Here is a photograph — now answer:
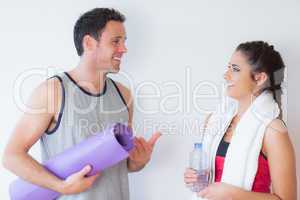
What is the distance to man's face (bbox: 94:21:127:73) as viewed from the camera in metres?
1.29

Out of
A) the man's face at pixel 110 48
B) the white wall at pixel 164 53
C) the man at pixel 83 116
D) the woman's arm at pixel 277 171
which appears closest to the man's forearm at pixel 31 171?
the man at pixel 83 116

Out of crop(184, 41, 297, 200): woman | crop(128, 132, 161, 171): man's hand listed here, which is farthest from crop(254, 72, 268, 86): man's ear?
crop(128, 132, 161, 171): man's hand

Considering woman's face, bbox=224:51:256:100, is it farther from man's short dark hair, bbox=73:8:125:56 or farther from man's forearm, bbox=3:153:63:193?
man's forearm, bbox=3:153:63:193

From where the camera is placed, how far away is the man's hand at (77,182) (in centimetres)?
113

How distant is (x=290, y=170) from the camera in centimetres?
116

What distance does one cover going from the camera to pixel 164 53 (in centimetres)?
152

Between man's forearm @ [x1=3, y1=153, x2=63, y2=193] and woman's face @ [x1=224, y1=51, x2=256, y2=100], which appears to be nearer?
man's forearm @ [x1=3, y1=153, x2=63, y2=193]

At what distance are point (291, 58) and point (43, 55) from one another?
3.39ft

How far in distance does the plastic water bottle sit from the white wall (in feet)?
0.58

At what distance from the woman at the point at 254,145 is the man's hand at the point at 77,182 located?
14.2 inches

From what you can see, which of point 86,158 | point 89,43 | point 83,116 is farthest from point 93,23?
point 86,158

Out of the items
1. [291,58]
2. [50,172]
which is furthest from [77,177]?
[291,58]

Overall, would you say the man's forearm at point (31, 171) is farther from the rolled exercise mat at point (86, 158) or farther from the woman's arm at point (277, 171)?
the woman's arm at point (277, 171)

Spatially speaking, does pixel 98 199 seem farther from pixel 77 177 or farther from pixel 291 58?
pixel 291 58
